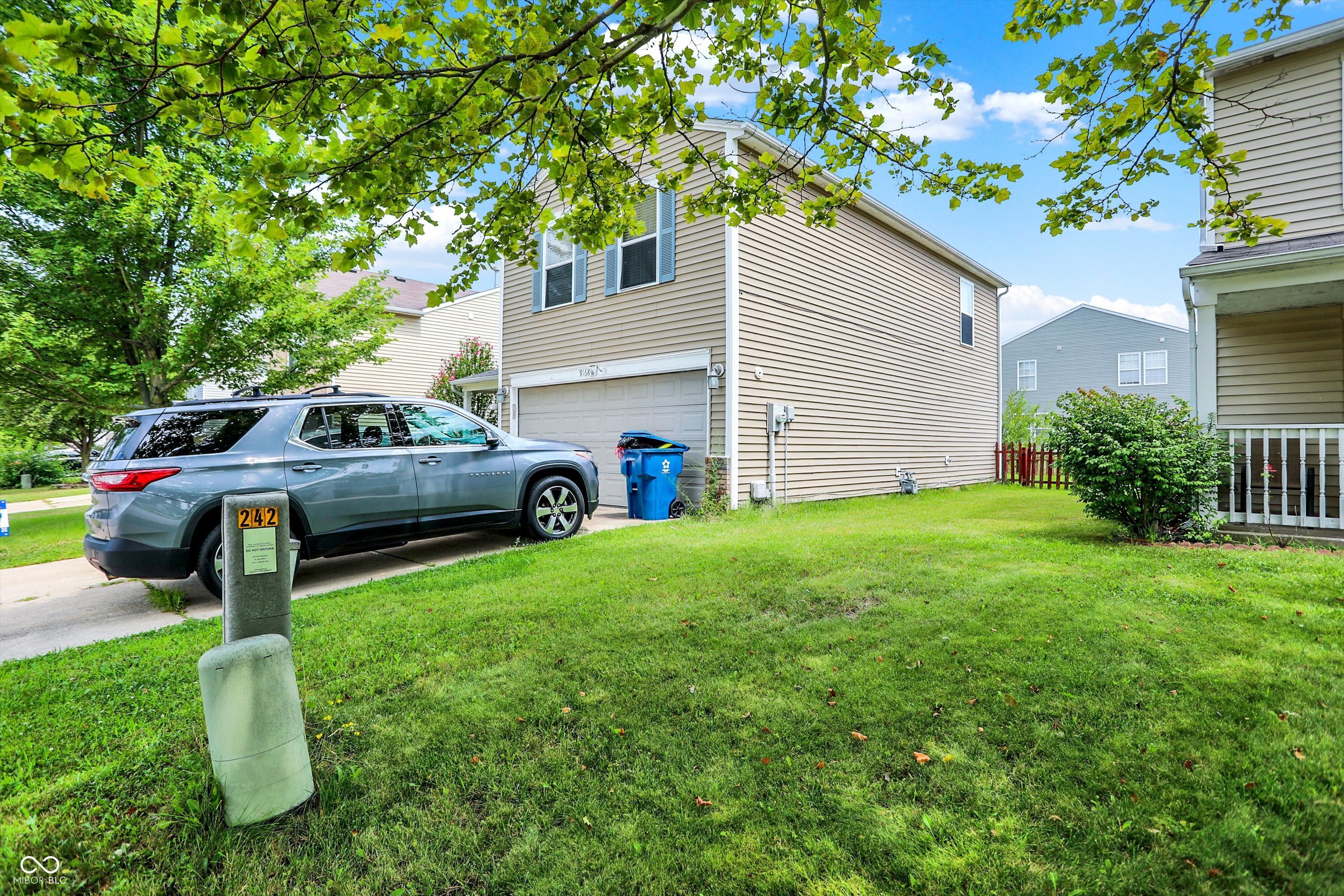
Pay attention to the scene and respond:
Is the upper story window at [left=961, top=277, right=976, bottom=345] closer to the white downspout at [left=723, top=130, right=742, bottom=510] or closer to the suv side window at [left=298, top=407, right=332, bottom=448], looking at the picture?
the white downspout at [left=723, top=130, right=742, bottom=510]

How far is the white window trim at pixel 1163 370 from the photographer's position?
2183 centimetres

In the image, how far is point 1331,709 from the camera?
2.47 meters

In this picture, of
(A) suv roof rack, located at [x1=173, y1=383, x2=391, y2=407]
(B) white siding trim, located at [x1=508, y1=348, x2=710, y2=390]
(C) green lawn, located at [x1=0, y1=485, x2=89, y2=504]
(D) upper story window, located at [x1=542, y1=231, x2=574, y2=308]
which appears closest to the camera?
(A) suv roof rack, located at [x1=173, y1=383, x2=391, y2=407]

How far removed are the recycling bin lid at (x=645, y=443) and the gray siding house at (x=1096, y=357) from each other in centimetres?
1849

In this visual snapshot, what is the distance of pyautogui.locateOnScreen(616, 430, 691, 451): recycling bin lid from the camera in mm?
8906

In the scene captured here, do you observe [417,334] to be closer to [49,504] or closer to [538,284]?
[538,284]

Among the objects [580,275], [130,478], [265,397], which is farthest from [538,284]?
[130,478]

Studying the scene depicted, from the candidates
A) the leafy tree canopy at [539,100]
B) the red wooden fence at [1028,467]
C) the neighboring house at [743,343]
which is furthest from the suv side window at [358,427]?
the red wooden fence at [1028,467]

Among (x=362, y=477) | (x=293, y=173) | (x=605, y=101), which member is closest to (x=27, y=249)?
(x=362, y=477)

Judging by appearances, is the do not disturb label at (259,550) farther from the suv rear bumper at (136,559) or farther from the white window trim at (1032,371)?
the white window trim at (1032,371)

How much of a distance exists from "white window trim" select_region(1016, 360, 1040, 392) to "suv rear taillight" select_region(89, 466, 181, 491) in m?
27.1

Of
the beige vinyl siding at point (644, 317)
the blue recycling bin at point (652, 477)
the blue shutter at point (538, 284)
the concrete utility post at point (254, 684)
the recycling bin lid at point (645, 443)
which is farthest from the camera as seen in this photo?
the blue shutter at point (538, 284)

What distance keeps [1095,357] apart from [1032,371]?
2.34m
